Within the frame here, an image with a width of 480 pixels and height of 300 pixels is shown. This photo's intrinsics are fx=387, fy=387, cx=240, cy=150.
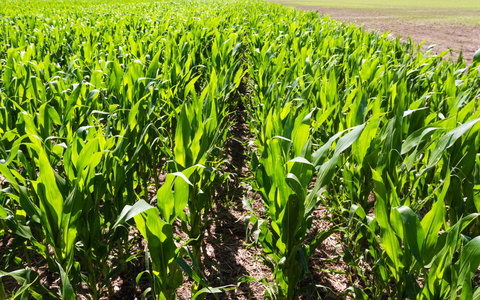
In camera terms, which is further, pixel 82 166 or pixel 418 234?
pixel 82 166

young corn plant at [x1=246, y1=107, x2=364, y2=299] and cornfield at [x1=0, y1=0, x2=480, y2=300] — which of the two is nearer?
cornfield at [x1=0, y1=0, x2=480, y2=300]

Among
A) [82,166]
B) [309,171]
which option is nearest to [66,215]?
[82,166]

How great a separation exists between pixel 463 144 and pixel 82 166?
1.70 meters

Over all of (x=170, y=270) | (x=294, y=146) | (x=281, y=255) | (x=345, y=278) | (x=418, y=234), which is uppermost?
(x=294, y=146)

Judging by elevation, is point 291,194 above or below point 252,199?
above

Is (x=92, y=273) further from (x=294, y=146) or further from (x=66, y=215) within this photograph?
(x=294, y=146)

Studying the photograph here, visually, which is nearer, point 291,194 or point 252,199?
point 291,194

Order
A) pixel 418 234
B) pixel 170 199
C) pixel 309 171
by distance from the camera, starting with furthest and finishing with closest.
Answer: pixel 309 171, pixel 170 199, pixel 418 234

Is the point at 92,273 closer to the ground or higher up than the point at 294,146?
closer to the ground

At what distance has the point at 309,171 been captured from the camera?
1.57 meters

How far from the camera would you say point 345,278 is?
2080 millimetres

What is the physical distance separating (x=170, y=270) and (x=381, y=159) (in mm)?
993

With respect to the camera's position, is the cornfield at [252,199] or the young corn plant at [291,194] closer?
the cornfield at [252,199]

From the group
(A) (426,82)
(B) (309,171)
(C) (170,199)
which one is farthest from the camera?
(A) (426,82)
